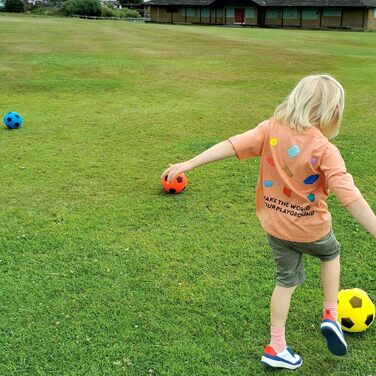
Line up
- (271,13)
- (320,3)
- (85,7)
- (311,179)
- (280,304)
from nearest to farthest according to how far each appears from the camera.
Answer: (311,179) → (280,304) → (320,3) → (271,13) → (85,7)

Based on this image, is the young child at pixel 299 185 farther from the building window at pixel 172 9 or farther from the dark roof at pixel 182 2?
the building window at pixel 172 9

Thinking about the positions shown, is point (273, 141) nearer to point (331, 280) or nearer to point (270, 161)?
point (270, 161)

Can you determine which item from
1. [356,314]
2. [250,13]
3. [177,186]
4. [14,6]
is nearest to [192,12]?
[250,13]

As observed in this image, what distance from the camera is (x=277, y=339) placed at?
3303 millimetres

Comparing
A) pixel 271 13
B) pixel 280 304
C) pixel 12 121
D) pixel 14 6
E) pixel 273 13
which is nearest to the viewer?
pixel 280 304

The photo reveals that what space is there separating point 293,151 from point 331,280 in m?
0.92

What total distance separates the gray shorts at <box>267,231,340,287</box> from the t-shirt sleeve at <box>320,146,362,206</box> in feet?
1.55

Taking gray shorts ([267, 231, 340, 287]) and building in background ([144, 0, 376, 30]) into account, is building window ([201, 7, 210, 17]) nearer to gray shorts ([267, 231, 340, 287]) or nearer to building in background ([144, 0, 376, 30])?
building in background ([144, 0, 376, 30])

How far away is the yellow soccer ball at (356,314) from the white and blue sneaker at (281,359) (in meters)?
0.51

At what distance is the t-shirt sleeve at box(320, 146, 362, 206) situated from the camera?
8.72 feet

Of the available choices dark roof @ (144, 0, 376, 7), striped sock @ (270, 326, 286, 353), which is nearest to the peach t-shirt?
striped sock @ (270, 326, 286, 353)

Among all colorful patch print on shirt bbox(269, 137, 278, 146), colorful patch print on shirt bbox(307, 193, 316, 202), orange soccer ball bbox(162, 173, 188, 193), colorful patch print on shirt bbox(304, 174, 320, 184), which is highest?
colorful patch print on shirt bbox(269, 137, 278, 146)

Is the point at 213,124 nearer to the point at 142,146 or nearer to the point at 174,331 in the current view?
the point at 142,146

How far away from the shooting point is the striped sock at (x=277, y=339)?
10.8ft
